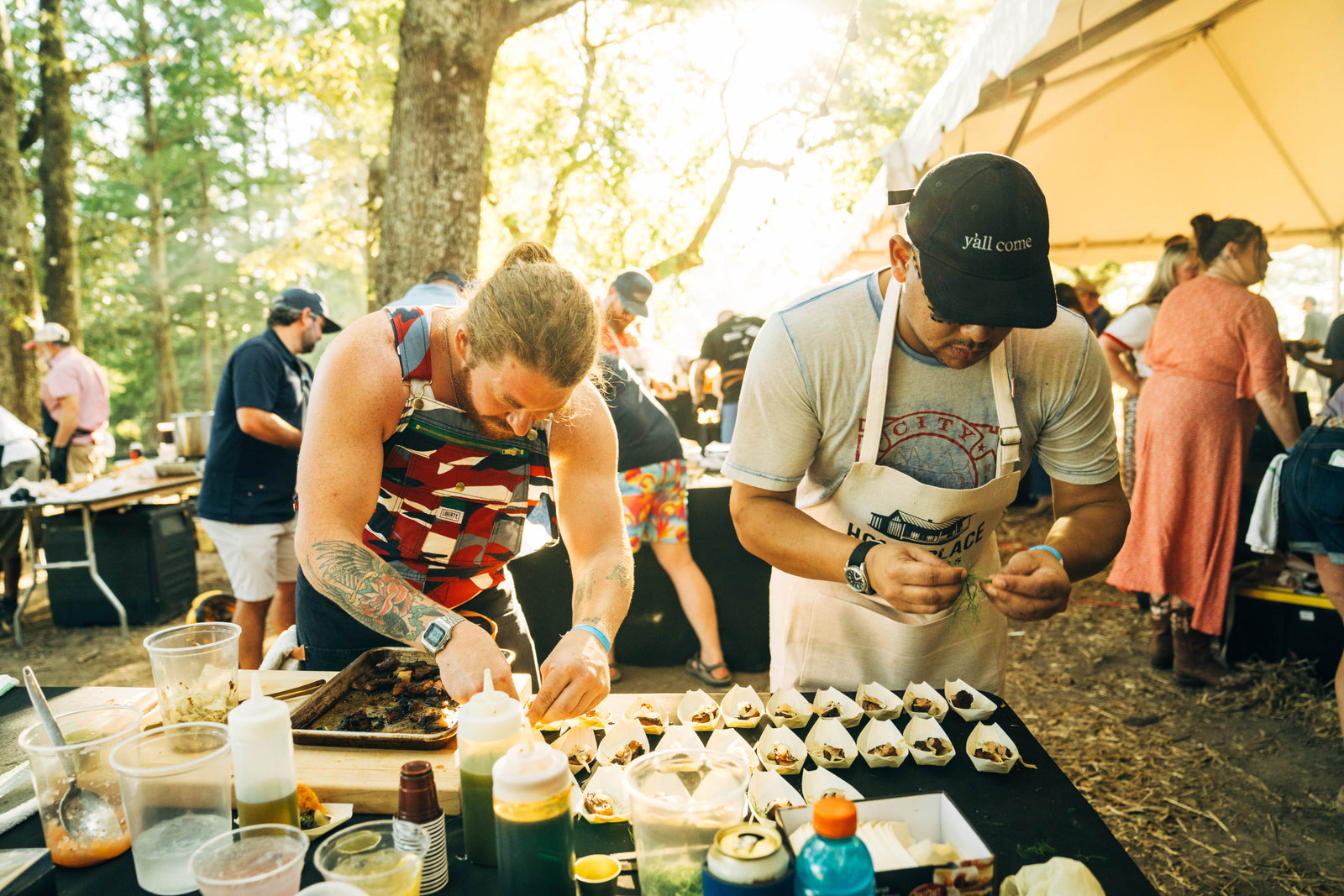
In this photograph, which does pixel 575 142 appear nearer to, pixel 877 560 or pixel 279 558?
pixel 279 558

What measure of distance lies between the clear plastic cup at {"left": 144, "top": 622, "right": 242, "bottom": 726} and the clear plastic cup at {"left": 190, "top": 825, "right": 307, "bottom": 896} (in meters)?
0.56

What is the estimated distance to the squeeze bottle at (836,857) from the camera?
2.68 feet

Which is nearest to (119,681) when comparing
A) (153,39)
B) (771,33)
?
(771,33)

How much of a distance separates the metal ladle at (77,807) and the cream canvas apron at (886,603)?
4.20ft

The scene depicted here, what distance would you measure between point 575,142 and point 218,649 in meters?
10.1

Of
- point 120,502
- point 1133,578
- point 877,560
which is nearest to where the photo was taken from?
point 877,560

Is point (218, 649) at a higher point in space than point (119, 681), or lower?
higher

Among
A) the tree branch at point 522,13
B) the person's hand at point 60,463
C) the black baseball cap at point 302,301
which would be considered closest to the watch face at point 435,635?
the black baseball cap at point 302,301

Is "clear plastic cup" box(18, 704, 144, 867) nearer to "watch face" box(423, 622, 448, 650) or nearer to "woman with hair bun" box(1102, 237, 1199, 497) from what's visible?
"watch face" box(423, 622, 448, 650)

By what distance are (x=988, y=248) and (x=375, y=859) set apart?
1.33 meters

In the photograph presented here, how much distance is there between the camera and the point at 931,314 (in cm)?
154

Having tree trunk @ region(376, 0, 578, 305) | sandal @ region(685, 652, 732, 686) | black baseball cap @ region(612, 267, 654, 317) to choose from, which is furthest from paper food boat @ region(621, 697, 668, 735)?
tree trunk @ region(376, 0, 578, 305)

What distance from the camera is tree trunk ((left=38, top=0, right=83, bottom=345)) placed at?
334 inches

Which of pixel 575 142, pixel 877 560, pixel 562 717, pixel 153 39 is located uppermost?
pixel 153 39
